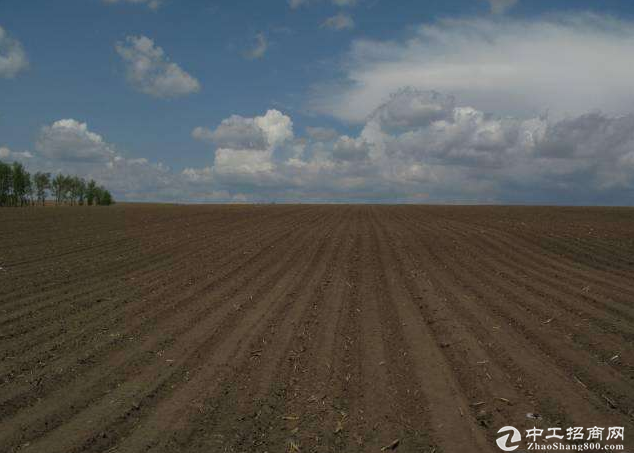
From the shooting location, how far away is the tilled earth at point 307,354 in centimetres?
488

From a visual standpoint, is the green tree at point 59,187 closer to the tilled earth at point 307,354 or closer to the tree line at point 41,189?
the tree line at point 41,189

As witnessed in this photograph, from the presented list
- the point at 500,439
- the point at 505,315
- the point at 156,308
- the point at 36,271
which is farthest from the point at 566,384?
the point at 36,271

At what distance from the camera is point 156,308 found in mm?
9383

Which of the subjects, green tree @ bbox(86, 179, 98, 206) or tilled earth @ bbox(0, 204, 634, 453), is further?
green tree @ bbox(86, 179, 98, 206)

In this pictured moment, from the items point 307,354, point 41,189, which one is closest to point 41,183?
point 41,189

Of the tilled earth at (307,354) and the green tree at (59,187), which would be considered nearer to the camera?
the tilled earth at (307,354)

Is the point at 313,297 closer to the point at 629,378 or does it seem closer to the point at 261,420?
the point at 261,420

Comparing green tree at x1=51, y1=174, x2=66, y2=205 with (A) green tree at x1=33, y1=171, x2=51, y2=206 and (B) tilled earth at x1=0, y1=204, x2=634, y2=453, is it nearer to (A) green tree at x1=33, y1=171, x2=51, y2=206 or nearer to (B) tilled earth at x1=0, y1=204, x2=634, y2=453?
(A) green tree at x1=33, y1=171, x2=51, y2=206

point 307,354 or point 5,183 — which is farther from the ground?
point 5,183

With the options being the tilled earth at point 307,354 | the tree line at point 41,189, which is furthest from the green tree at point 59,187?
the tilled earth at point 307,354

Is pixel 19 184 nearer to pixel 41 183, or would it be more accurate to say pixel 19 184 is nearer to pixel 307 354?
pixel 41 183

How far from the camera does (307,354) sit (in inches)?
272

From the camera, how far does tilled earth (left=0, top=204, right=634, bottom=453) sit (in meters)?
4.88

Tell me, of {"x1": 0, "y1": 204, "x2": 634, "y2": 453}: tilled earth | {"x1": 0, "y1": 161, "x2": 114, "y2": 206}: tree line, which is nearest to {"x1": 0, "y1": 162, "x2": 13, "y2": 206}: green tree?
{"x1": 0, "y1": 161, "x2": 114, "y2": 206}: tree line
